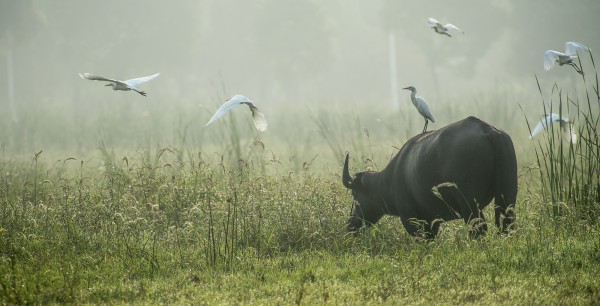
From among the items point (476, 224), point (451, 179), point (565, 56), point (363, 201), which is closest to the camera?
point (451, 179)

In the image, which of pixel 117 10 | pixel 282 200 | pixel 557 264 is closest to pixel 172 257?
pixel 282 200

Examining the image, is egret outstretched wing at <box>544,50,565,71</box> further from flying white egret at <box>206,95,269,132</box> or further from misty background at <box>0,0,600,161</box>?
misty background at <box>0,0,600,161</box>

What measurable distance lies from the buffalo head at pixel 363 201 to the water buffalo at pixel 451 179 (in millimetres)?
29

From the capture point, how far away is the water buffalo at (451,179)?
6.34 m

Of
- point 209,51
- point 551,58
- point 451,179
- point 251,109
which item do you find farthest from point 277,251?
point 209,51

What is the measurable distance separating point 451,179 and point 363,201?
153cm

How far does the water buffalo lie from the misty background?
14396 millimetres

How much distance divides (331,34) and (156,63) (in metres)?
12.0

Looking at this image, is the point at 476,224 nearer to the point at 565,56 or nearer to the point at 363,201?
the point at 363,201

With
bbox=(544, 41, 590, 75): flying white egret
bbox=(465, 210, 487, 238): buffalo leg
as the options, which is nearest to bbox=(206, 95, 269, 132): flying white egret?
bbox=(465, 210, 487, 238): buffalo leg

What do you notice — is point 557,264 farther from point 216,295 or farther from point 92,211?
point 92,211

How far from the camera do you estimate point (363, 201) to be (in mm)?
7844

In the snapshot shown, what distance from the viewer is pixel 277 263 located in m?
6.54

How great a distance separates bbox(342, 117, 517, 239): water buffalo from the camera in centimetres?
634
